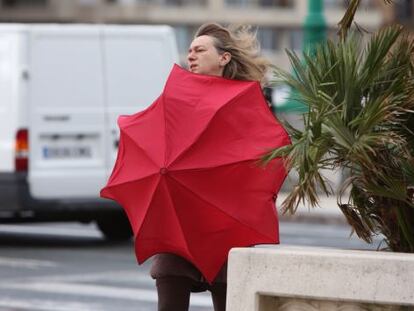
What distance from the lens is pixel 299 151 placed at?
513cm

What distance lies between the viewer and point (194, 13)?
272 ft

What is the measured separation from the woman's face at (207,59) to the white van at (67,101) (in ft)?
27.9

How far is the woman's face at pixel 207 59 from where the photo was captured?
5.81 m

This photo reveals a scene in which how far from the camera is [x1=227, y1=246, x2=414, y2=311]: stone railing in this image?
471 cm

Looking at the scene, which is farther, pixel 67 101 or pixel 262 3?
pixel 262 3

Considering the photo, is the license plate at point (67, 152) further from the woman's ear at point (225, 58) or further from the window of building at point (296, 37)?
the window of building at point (296, 37)

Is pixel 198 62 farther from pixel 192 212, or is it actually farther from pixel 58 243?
pixel 58 243

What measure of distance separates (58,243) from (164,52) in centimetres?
260

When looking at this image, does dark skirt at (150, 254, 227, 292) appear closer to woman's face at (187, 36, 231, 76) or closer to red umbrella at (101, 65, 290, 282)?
red umbrella at (101, 65, 290, 282)

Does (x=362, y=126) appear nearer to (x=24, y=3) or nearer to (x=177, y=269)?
(x=177, y=269)

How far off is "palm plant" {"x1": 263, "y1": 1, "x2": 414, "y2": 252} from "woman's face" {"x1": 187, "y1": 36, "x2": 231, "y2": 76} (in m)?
0.40

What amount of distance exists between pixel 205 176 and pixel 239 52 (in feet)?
2.23

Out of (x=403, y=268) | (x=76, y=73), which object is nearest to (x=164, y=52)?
(x=76, y=73)

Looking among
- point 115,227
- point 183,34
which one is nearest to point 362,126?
point 115,227
